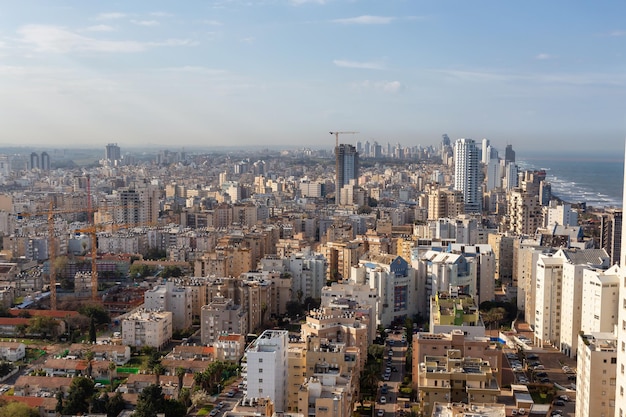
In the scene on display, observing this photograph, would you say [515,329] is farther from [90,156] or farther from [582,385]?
[90,156]

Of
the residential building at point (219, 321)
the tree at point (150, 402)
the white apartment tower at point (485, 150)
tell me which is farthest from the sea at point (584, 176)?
the tree at point (150, 402)

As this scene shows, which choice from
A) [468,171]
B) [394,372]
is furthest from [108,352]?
[468,171]

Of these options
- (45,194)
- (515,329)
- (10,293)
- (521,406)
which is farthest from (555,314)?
(45,194)

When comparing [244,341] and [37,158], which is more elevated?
[37,158]

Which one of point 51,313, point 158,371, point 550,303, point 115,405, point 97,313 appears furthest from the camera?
point 51,313

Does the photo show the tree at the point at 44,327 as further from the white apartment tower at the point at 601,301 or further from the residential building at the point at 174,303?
the white apartment tower at the point at 601,301

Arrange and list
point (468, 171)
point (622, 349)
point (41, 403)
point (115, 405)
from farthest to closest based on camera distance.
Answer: point (468, 171) < point (41, 403) < point (115, 405) < point (622, 349)

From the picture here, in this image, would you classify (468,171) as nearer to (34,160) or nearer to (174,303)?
(34,160)
